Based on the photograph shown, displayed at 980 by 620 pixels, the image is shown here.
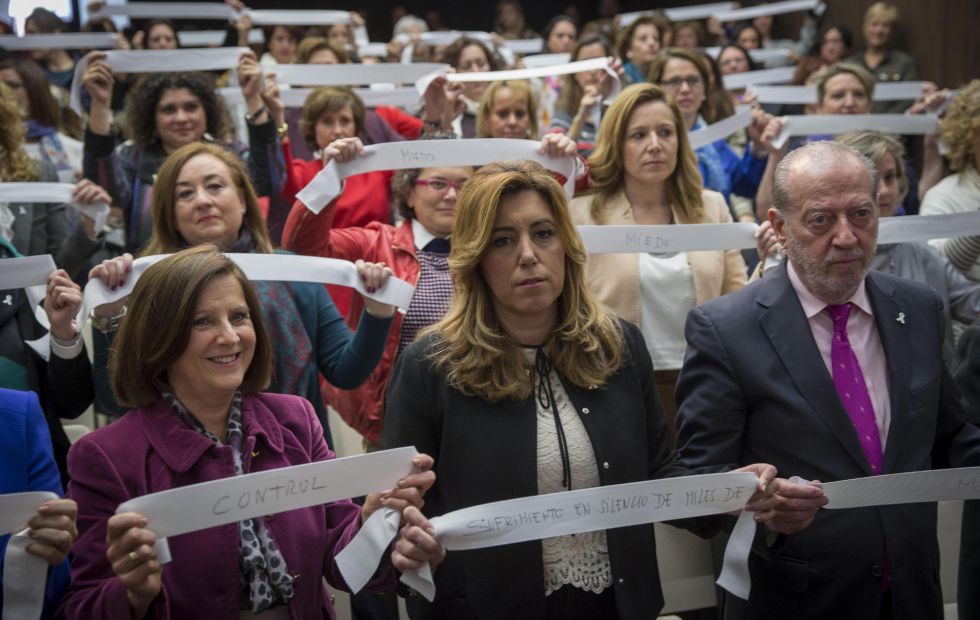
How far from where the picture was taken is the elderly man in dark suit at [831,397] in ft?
10.2

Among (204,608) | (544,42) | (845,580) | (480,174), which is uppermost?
(544,42)

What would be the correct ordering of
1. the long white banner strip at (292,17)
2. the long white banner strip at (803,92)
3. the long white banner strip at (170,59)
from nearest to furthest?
the long white banner strip at (170,59)
the long white banner strip at (803,92)
the long white banner strip at (292,17)

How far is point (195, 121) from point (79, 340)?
2.32 meters

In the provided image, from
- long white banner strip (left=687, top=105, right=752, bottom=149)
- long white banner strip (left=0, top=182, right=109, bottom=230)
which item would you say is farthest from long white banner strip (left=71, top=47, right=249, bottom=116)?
long white banner strip (left=687, top=105, right=752, bottom=149)

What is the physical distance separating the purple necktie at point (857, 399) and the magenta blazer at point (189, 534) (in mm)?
1392

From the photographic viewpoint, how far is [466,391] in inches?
118

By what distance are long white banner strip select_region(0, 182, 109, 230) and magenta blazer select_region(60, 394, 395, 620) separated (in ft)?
6.18

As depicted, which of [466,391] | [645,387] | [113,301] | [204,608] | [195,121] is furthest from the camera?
[195,121]

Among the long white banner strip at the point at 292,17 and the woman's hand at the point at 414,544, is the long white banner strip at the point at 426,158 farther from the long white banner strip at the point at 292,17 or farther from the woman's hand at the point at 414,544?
the long white banner strip at the point at 292,17

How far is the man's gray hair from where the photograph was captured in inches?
130

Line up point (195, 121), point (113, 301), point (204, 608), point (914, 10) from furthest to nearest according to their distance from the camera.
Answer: point (914, 10) → point (195, 121) → point (113, 301) → point (204, 608)

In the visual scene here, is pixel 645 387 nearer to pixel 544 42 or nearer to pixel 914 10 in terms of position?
pixel 544 42

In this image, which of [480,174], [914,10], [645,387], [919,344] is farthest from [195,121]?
[914,10]

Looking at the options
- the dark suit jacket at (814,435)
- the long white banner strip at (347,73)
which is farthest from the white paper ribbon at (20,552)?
the long white banner strip at (347,73)
